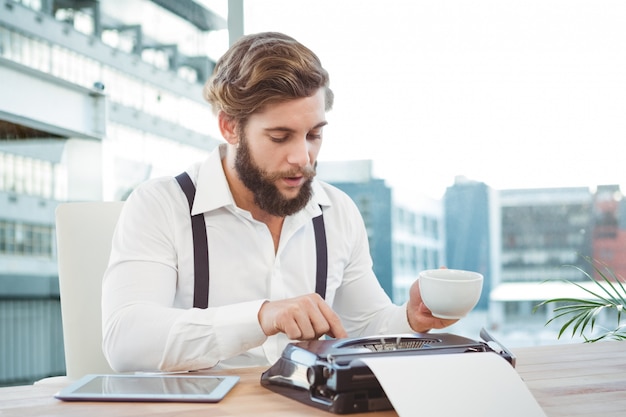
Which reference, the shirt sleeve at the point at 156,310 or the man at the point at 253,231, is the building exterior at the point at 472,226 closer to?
the man at the point at 253,231

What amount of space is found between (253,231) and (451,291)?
65cm

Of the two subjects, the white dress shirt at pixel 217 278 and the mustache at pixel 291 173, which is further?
the mustache at pixel 291 173

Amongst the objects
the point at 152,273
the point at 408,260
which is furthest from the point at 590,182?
the point at 152,273

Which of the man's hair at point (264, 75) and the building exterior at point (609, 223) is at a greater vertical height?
the man's hair at point (264, 75)

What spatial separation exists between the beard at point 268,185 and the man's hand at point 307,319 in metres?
0.47

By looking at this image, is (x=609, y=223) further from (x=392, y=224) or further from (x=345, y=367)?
(x=345, y=367)

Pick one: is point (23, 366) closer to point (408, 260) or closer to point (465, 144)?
point (408, 260)

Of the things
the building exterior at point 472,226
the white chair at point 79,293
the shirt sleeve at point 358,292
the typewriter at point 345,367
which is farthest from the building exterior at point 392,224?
the typewriter at point 345,367

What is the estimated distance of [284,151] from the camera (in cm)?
148

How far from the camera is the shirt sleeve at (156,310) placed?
114cm

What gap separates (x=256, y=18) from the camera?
344 centimetres

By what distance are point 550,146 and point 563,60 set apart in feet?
1.51

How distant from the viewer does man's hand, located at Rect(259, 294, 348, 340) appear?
1033 millimetres

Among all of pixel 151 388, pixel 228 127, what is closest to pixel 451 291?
pixel 151 388
